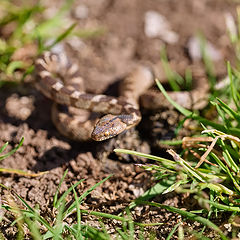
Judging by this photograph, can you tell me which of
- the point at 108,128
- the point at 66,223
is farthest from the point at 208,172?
the point at 66,223

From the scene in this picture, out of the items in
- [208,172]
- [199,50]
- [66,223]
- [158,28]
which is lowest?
[66,223]

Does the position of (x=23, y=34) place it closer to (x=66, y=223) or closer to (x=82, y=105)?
(x=82, y=105)

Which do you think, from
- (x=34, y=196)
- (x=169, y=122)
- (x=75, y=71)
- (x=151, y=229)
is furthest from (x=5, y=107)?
(x=151, y=229)

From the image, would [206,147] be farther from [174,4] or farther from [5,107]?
[174,4]

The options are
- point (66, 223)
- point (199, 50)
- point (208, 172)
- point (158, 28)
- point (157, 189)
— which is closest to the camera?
point (66, 223)

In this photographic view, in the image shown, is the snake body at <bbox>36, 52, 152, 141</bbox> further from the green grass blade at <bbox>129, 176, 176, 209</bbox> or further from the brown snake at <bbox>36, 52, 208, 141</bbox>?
the green grass blade at <bbox>129, 176, 176, 209</bbox>

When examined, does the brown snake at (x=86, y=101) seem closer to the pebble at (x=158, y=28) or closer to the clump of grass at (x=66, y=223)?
the clump of grass at (x=66, y=223)
